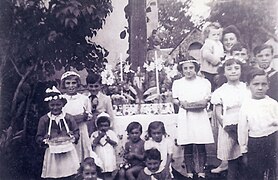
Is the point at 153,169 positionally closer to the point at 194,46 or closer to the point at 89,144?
the point at 89,144

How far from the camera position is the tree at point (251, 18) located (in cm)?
464

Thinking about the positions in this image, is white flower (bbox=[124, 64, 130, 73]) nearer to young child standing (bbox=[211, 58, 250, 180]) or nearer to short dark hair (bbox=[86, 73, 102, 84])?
short dark hair (bbox=[86, 73, 102, 84])

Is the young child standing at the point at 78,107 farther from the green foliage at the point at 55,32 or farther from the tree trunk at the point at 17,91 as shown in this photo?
the tree trunk at the point at 17,91

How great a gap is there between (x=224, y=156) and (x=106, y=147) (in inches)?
34.6

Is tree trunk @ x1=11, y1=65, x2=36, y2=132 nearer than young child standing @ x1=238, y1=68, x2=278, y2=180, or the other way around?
young child standing @ x1=238, y1=68, x2=278, y2=180

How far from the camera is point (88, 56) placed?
469 cm

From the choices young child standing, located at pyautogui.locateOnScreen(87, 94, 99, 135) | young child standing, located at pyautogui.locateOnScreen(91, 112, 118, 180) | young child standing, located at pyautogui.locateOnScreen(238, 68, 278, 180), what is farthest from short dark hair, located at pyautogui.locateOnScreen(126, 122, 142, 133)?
young child standing, located at pyautogui.locateOnScreen(238, 68, 278, 180)

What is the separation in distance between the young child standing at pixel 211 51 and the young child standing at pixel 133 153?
65cm

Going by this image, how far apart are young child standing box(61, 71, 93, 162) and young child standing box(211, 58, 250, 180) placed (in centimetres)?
96

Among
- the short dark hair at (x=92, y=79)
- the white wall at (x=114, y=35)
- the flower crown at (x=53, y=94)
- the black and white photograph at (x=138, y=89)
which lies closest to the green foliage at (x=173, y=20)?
the black and white photograph at (x=138, y=89)

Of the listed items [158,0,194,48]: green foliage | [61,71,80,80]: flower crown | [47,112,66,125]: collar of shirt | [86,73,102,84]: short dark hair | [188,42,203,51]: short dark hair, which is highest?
[158,0,194,48]: green foliage

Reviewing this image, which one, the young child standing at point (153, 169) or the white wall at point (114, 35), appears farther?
the white wall at point (114, 35)

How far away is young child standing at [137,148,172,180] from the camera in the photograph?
4562 mm

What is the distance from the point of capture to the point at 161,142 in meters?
4.59
